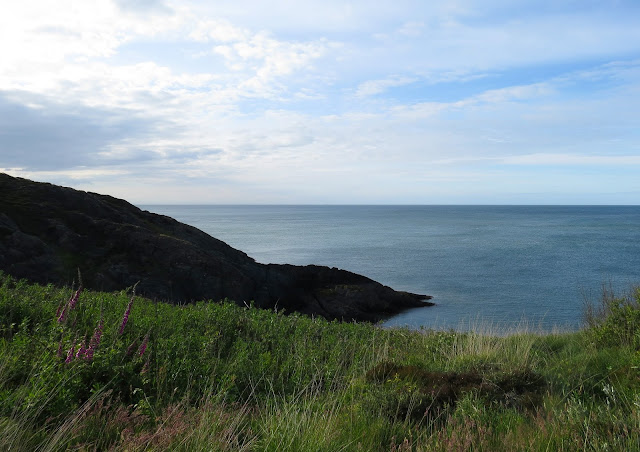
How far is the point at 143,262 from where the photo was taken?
31.2 meters

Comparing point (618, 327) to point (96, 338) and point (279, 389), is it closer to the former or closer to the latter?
point (279, 389)

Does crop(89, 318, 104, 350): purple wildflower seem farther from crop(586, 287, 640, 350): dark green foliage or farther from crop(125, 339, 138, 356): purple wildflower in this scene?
crop(586, 287, 640, 350): dark green foliage

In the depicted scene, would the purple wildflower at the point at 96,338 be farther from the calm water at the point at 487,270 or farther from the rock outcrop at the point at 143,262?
the rock outcrop at the point at 143,262

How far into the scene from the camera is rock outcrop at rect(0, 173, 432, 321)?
2831 cm

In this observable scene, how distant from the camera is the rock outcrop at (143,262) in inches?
1115

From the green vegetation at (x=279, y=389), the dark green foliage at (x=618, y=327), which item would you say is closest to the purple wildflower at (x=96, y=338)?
the green vegetation at (x=279, y=389)

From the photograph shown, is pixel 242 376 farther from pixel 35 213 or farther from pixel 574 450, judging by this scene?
pixel 35 213

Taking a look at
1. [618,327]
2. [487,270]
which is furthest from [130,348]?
[487,270]

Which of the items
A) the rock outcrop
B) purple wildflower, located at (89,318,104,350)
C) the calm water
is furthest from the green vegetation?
the rock outcrop

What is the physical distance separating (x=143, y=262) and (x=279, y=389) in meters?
27.4

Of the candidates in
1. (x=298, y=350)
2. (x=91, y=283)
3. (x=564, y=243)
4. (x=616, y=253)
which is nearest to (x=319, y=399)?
(x=298, y=350)

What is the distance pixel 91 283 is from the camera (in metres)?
27.2

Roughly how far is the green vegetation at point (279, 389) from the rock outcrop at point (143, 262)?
20.2 metres

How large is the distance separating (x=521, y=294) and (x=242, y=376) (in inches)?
1747
